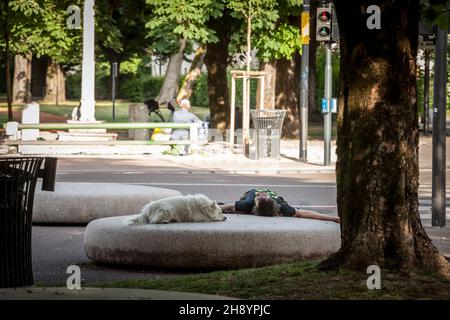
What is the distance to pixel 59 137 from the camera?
110ft

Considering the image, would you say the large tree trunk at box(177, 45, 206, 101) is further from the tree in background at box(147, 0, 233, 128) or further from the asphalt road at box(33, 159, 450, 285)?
the asphalt road at box(33, 159, 450, 285)

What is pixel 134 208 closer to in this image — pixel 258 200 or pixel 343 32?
pixel 258 200

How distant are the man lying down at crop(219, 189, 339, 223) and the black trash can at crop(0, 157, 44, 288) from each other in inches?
142

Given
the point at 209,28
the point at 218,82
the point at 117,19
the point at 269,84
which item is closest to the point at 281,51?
the point at 269,84

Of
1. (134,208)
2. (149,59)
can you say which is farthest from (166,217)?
(149,59)

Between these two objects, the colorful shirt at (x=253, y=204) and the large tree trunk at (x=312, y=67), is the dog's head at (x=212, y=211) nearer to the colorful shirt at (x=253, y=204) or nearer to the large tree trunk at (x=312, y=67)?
the colorful shirt at (x=253, y=204)

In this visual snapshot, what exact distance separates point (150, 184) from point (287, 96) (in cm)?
1796

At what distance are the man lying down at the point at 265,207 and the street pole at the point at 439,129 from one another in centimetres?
287

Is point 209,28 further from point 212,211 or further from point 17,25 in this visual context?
point 212,211

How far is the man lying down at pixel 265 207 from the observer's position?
12.6 meters

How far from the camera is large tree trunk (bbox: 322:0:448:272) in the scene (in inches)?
357

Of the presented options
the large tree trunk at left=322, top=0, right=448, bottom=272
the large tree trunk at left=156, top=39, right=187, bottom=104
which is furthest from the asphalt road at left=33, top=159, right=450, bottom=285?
the large tree trunk at left=156, top=39, right=187, bottom=104

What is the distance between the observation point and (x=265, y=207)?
41.3ft

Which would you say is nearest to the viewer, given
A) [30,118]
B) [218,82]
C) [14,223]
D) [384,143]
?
[384,143]
